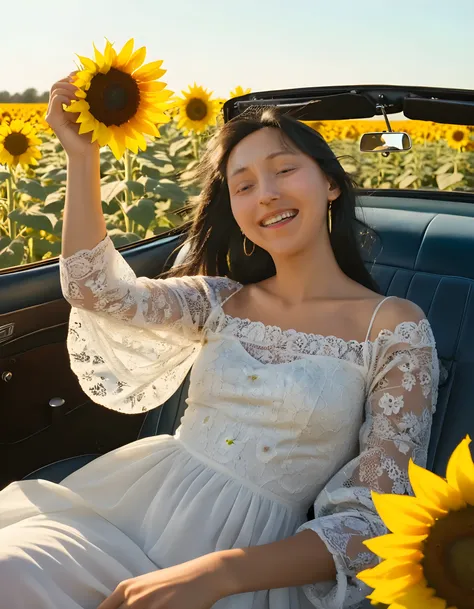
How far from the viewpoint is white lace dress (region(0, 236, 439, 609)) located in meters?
1.40

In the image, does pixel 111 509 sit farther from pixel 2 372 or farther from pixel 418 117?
pixel 418 117

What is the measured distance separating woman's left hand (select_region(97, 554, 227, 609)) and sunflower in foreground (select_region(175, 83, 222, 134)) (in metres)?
3.02

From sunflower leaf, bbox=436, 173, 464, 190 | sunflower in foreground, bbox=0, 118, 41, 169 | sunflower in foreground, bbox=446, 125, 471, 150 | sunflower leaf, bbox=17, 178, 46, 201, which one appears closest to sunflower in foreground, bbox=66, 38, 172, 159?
sunflower in foreground, bbox=0, 118, 41, 169

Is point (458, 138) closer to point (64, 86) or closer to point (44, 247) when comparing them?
point (44, 247)

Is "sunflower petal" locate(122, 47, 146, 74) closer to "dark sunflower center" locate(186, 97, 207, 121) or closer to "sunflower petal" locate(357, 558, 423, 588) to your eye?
"sunflower petal" locate(357, 558, 423, 588)

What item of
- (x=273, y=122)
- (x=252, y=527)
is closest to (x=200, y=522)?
(x=252, y=527)

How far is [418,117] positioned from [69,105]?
82 cm

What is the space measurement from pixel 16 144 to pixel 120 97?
2.03 meters

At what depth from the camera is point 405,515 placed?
0.56 m

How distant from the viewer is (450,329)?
5.99 feet

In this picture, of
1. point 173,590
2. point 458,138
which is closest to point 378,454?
point 173,590

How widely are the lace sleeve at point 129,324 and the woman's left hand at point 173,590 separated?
605 millimetres

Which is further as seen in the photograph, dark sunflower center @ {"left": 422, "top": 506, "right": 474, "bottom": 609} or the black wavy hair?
the black wavy hair

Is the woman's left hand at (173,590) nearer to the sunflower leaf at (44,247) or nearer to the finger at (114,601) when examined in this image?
the finger at (114,601)
